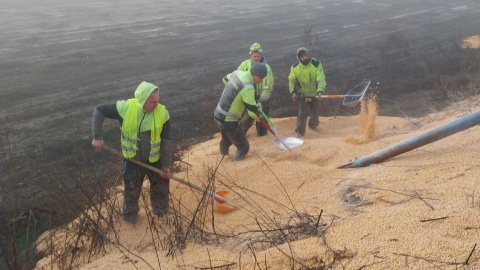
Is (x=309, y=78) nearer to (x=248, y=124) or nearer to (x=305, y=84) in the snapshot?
(x=305, y=84)

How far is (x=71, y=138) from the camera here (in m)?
8.32

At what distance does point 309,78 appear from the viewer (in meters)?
7.69

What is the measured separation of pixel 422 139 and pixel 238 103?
2508mm

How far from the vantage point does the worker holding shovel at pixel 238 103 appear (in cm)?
575

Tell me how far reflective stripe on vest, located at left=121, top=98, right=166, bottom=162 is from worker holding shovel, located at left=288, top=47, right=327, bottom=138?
146 inches

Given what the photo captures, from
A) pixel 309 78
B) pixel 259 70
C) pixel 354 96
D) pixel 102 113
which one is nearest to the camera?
pixel 102 113

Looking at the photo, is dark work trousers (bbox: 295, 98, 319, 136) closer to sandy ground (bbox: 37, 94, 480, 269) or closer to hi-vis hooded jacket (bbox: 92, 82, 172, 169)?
sandy ground (bbox: 37, 94, 480, 269)

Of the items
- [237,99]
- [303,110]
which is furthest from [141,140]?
[303,110]

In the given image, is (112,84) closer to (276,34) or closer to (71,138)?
(71,138)

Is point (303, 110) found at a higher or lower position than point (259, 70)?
lower

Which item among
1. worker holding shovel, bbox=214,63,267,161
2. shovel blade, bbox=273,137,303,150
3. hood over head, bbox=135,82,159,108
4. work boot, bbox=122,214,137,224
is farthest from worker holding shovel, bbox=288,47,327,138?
Result: work boot, bbox=122,214,137,224

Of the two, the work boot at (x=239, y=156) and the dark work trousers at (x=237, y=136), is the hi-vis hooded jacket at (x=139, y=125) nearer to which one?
the dark work trousers at (x=237, y=136)

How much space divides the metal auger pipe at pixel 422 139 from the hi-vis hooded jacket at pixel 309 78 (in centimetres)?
292

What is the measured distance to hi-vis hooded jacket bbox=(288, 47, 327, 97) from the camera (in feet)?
25.1
